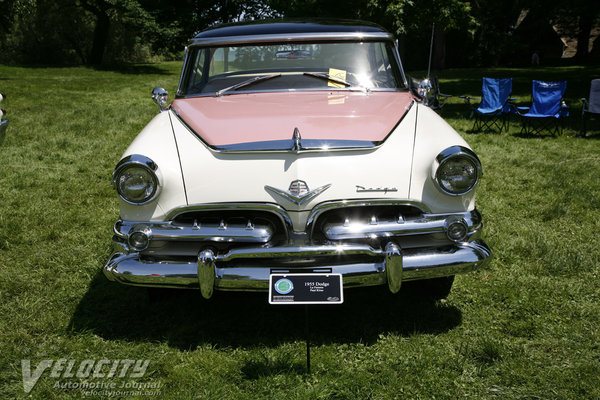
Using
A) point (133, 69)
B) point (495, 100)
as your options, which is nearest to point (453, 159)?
point (495, 100)

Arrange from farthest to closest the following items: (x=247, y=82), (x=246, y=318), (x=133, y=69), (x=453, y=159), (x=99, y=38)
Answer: (x=99, y=38)
(x=133, y=69)
(x=247, y=82)
(x=246, y=318)
(x=453, y=159)

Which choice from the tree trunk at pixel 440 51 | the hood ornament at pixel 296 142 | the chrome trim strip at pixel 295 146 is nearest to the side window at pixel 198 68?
the chrome trim strip at pixel 295 146

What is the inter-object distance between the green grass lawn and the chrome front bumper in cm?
44

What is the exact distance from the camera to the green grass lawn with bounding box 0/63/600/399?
2596mm

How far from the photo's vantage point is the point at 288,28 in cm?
402

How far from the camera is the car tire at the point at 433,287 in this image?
3.28 metres

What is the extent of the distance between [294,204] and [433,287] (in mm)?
1290

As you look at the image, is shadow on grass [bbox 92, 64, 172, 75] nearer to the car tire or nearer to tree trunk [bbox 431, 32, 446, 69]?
tree trunk [bbox 431, 32, 446, 69]

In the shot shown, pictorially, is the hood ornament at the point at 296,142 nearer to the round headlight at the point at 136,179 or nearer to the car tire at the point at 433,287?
the round headlight at the point at 136,179

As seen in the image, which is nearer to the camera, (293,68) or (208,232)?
(208,232)

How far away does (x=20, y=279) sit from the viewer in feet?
12.2

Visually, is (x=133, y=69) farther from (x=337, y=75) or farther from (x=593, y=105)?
(x=337, y=75)

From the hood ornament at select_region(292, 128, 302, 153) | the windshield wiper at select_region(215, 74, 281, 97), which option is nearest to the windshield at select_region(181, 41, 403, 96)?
the windshield wiper at select_region(215, 74, 281, 97)

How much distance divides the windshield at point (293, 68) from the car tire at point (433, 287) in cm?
145
